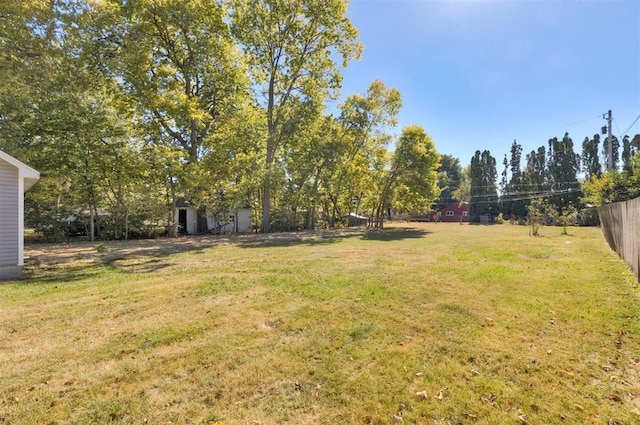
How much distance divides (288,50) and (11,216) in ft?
54.3

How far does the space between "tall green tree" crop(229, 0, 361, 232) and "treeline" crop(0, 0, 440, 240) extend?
0.23 ft

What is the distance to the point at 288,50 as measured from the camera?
19422mm

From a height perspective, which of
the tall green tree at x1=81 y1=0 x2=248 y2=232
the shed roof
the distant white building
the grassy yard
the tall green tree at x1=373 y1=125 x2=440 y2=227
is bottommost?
the grassy yard

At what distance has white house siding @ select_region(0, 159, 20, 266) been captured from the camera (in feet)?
22.6

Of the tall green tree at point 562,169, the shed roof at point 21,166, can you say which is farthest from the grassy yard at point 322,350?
the tall green tree at point 562,169

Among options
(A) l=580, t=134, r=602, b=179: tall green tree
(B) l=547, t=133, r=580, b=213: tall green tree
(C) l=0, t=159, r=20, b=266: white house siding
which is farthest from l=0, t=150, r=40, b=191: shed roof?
(A) l=580, t=134, r=602, b=179: tall green tree

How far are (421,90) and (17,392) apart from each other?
778 inches

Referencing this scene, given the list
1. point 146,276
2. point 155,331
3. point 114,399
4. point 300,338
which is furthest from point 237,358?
point 146,276

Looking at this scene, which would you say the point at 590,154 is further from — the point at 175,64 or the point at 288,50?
the point at 175,64

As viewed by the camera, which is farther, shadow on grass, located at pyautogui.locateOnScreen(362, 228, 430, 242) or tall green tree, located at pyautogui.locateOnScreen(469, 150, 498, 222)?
tall green tree, located at pyautogui.locateOnScreen(469, 150, 498, 222)

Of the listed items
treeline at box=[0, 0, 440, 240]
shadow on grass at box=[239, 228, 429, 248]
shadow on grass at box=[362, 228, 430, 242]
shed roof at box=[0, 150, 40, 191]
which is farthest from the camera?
shadow on grass at box=[362, 228, 430, 242]

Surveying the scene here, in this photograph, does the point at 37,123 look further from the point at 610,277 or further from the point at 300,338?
the point at 610,277

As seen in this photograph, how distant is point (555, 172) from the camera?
47.2 meters

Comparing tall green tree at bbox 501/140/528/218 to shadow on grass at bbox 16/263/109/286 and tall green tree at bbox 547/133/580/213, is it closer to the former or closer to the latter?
tall green tree at bbox 547/133/580/213
